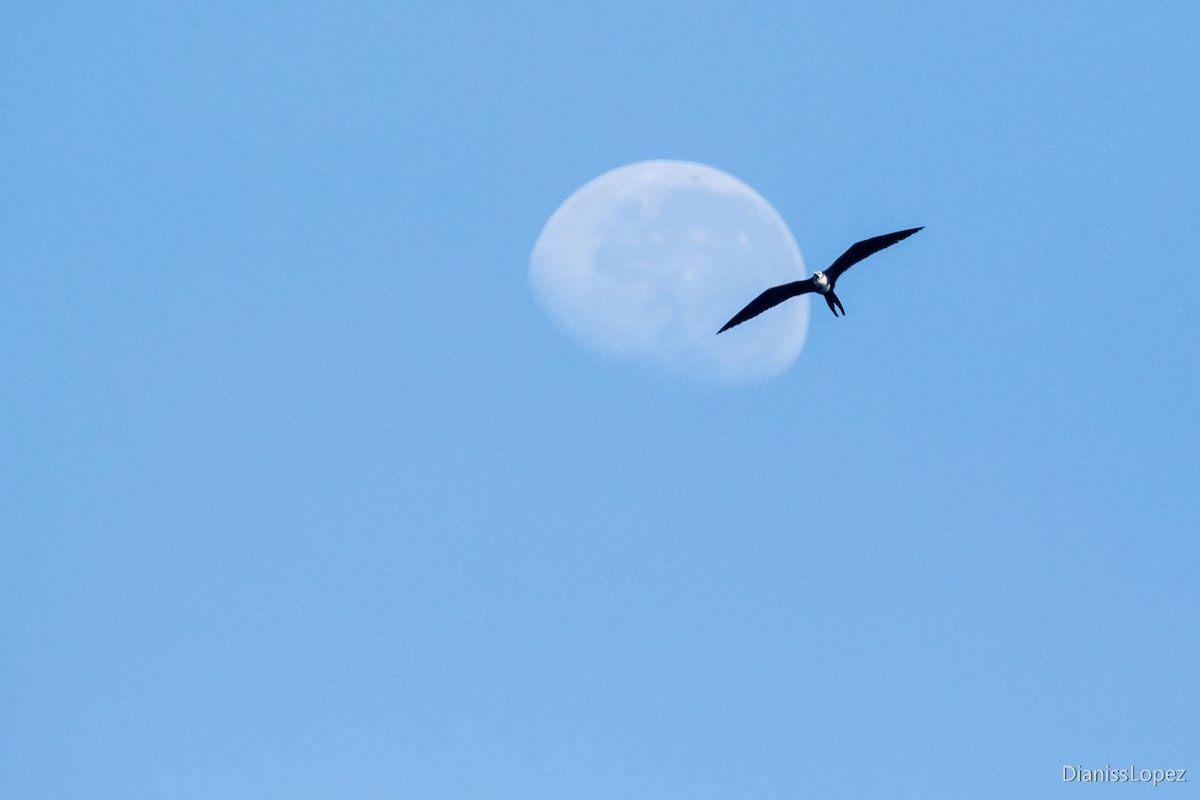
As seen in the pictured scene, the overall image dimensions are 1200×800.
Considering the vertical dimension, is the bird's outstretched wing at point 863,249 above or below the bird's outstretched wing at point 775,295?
above

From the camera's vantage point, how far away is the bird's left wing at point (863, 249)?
106 ft

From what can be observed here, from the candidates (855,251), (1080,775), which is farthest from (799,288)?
(1080,775)

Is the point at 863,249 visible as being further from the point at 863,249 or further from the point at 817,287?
the point at 817,287

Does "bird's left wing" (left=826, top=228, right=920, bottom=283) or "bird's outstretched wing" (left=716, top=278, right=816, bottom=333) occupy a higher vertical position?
"bird's left wing" (left=826, top=228, right=920, bottom=283)

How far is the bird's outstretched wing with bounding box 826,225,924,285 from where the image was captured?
32.4 m

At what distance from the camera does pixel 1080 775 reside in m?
38.0

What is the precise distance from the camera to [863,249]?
108 feet

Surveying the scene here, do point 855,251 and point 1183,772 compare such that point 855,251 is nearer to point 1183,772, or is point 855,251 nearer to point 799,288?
point 799,288

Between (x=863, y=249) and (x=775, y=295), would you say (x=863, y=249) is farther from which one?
(x=775, y=295)

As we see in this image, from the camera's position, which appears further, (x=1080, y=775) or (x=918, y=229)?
(x=1080, y=775)

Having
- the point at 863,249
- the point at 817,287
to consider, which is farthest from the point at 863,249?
the point at 817,287

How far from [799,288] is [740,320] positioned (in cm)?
215

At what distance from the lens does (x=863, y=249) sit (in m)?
33.1

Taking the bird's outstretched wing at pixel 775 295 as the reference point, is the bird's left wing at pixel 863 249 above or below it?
above
